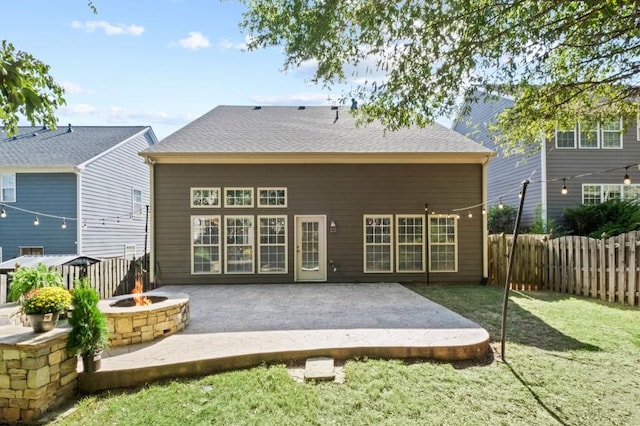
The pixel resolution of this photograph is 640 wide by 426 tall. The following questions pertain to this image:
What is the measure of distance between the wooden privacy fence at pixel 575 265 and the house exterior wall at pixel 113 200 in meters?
13.8

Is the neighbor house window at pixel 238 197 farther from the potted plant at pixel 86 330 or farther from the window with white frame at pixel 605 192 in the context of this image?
the window with white frame at pixel 605 192

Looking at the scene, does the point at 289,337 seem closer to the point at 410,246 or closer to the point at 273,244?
the point at 273,244

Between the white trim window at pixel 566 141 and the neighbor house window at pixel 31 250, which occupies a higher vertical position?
the white trim window at pixel 566 141

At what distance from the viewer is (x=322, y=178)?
32.4ft

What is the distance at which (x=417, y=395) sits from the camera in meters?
3.56

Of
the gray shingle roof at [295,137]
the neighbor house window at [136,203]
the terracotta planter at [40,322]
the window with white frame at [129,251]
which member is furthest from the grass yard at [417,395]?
the neighbor house window at [136,203]

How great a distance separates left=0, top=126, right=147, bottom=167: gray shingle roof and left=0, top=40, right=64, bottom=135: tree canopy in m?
9.64

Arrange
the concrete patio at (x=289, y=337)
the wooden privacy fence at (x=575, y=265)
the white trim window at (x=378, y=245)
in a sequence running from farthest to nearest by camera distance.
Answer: the white trim window at (x=378, y=245), the wooden privacy fence at (x=575, y=265), the concrete patio at (x=289, y=337)

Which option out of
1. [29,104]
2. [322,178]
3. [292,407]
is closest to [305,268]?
[322,178]

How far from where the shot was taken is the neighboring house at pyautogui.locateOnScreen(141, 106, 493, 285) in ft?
31.7

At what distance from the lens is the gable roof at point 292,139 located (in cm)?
953

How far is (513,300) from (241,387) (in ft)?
22.1

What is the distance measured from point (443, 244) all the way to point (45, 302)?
29.9 feet

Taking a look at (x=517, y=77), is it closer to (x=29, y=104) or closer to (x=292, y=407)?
(x=292, y=407)
